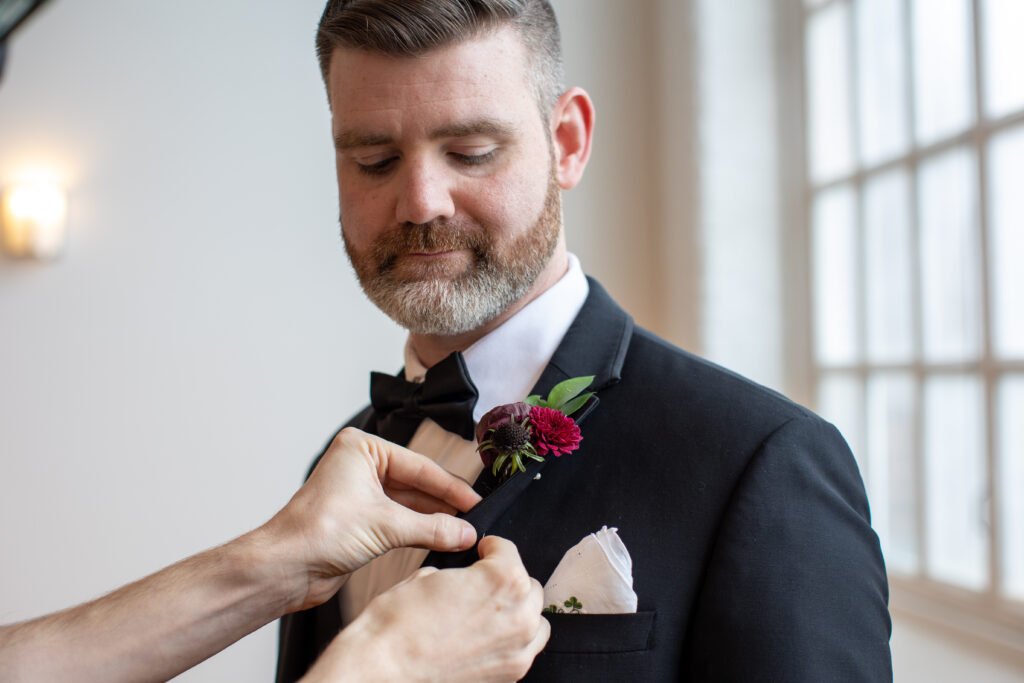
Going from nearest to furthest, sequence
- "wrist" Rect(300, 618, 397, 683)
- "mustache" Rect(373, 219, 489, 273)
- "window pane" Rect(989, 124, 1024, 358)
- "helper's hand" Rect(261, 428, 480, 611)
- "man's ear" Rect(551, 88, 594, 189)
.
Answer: "wrist" Rect(300, 618, 397, 683)
"helper's hand" Rect(261, 428, 480, 611)
"mustache" Rect(373, 219, 489, 273)
"man's ear" Rect(551, 88, 594, 189)
"window pane" Rect(989, 124, 1024, 358)

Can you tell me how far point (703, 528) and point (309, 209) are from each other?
2.56 meters

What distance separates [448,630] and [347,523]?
161 mm

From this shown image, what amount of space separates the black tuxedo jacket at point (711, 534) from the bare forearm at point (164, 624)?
206 millimetres

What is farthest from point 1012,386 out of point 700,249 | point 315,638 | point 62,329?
point 62,329

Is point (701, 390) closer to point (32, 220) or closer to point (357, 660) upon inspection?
point (357, 660)

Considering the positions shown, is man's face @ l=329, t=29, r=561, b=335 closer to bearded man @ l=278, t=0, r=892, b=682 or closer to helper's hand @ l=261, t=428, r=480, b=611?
bearded man @ l=278, t=0, r=892, b=682

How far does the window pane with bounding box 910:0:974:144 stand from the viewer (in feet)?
7.08

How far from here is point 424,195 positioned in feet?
3.88

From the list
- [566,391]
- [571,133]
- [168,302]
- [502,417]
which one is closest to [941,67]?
[571,133]

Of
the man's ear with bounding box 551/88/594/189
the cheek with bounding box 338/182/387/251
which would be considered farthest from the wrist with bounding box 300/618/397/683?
the man's ear with bounding box 551/88/594/189

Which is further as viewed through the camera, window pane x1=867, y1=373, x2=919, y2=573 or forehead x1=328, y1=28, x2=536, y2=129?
window pane x1=867, y1=373, x2=919, y2=573

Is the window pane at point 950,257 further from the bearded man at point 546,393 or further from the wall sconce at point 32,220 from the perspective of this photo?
the wall sconce at point 32,220

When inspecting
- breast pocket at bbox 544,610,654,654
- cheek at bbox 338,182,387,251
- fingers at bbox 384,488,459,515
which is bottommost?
breast pocket at bbox 544,610,654,654

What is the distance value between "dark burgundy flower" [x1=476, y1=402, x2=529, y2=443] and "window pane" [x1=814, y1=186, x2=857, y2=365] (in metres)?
1.85
